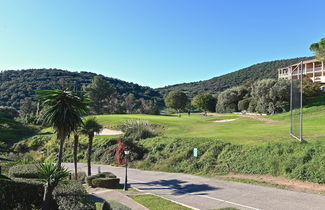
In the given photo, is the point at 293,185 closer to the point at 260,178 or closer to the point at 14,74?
the point at 260,178

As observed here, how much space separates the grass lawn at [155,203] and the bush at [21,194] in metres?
5.88

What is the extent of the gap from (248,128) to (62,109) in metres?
26.0

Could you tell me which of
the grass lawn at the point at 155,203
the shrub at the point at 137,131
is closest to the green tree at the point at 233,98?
the shrub at the point at 137,131

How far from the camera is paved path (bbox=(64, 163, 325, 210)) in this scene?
43.3ft

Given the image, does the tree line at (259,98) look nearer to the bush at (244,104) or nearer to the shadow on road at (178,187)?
the bush at (244,104)

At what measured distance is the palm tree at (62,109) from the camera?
717 inches

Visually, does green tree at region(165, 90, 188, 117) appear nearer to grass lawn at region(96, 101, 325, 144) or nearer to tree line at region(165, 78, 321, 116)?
tree line at region(165, 78, 321, 116)

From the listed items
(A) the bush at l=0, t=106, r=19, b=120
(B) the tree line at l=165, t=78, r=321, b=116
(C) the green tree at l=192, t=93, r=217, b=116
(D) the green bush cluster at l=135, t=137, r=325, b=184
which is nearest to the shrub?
(D) the green bush cluster at l=135, t=137, r=325, b=184

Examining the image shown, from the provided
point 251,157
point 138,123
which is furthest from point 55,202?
point 138,123

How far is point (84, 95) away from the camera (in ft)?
67.2

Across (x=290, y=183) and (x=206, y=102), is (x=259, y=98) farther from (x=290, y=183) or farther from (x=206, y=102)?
(x=290, y=183)

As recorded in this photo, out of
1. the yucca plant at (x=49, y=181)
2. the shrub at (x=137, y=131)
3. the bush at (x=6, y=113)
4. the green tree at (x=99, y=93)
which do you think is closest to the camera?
the bush at (x=6, y=113)

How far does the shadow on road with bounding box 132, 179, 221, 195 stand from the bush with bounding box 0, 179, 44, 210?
28.3ft

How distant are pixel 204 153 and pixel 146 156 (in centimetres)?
777
